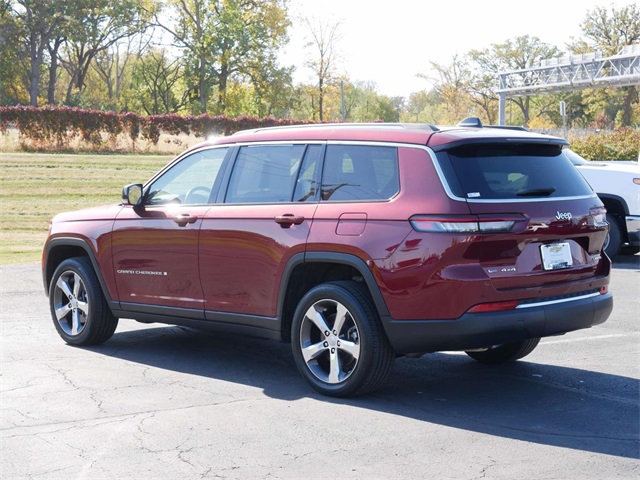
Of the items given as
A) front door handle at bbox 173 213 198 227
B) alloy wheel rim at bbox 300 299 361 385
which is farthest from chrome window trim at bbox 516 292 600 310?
front door handle at bbox 173 213 198 227

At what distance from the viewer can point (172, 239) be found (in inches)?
289

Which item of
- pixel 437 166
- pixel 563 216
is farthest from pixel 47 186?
pixel 563 216

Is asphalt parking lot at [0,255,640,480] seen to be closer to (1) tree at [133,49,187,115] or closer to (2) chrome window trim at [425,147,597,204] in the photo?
(2) chrome window trim at [425,147,597,204]

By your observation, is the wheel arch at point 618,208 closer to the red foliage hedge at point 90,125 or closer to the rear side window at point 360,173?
the rear side window at point 360,173

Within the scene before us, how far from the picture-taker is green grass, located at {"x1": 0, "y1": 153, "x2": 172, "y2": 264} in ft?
65.2

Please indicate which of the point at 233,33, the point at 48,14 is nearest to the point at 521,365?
the point at 233,33

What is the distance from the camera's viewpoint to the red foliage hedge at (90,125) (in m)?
33.0

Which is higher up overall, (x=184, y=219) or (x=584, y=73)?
(x=584, y=73)

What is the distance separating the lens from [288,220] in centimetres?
652

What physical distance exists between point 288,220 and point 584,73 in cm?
5358

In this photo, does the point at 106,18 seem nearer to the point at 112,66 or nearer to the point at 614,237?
the point at 112,66

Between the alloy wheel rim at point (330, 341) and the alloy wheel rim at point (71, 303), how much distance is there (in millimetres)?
2538

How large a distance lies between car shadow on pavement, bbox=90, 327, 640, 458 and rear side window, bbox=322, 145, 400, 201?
1362 millimetres

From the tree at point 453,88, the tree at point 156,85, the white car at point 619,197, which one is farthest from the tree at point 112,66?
the white car at point 619,197
